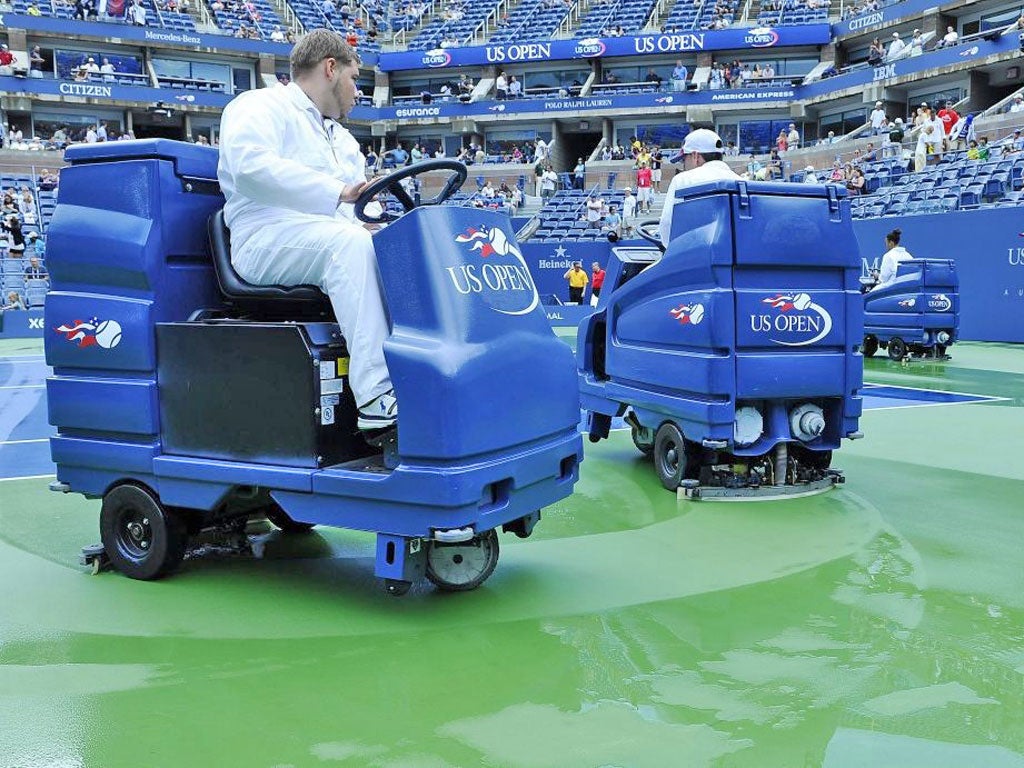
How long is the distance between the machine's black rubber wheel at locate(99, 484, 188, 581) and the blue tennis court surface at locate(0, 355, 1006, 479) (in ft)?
8.02

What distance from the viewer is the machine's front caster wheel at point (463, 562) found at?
372cm

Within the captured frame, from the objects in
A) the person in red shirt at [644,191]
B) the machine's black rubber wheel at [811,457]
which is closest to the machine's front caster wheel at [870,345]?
the machine's black rubber wheel at [811,457]

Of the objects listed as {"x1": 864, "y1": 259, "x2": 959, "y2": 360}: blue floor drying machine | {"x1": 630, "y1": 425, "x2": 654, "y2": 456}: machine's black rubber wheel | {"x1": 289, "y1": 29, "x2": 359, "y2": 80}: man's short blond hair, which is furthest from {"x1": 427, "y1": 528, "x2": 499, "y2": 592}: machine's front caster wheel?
{"x1": 864, "y1": 259, "x2": 959, "y2": 360}: blue floor drying machine

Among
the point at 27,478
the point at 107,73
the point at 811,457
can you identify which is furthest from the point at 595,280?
the point at 107,73

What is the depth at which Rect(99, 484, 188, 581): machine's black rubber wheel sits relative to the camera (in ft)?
13.1

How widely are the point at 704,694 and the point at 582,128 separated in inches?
1763

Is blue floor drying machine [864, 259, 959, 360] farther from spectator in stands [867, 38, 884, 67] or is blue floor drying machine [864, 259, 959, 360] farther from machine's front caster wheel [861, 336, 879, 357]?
spectator in stands [867, 38, 884, 67]

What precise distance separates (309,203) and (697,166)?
3339mm

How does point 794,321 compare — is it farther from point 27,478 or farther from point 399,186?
point 27,478

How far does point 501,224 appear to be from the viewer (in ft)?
12.7

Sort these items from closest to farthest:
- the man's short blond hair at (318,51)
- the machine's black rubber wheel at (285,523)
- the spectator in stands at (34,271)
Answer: the man's short blond hair at (318,51), the machine's black rubber wheel at (285,523), the spectator in stands at (34,271)

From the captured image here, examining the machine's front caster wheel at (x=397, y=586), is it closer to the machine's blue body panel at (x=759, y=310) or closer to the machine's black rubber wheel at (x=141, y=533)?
the machine's black rubber wheel at (x=141, y=533)

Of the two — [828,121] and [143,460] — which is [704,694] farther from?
[828,121]

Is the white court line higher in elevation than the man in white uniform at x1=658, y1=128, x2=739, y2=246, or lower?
lower
